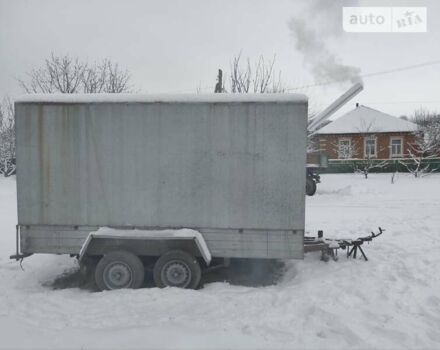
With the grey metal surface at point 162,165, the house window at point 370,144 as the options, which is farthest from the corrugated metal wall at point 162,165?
the house window at point 370,144

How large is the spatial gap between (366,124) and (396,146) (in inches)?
132

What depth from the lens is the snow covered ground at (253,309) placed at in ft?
13.7

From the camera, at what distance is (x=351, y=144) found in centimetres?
3531

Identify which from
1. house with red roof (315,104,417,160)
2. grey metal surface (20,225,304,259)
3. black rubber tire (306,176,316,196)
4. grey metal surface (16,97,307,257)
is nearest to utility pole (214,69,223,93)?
black rubber tire (306,176,316,196)

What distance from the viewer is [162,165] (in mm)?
6137

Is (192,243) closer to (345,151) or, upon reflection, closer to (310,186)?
(310,186)

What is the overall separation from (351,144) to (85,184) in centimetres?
3248

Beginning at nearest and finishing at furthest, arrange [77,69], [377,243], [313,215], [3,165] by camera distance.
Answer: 1. [377,243]
2. [313,215]
3. [77,69]
4. [3,165]

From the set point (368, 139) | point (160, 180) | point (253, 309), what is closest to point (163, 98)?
point (160, 180)

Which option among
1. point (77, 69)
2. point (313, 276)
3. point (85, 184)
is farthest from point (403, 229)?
point (77, 69)

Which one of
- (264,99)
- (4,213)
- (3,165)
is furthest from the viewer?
(3,165)

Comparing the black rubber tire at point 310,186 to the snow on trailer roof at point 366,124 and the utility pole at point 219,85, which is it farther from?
the snow on trailer roof at point 366,124

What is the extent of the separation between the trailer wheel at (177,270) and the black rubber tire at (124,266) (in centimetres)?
27

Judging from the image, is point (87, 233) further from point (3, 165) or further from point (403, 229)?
point (3, 165)
